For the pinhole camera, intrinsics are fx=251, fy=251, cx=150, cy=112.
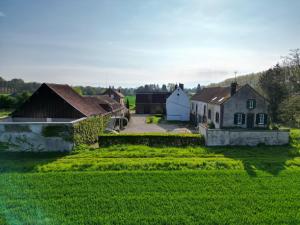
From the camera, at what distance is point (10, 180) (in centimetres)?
1359

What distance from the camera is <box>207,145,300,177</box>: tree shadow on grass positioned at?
16.4 meters

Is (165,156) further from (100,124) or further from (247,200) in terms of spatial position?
(100,124)

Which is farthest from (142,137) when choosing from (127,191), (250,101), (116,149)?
(250,101)

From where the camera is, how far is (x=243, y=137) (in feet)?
77.0

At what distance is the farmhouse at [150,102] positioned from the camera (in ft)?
197

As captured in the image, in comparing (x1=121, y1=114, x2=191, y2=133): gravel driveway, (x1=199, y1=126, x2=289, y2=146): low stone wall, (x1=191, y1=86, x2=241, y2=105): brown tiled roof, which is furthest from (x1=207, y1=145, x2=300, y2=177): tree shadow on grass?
(x1=121, y1=114, x2=191, y2=133): gravel driveway

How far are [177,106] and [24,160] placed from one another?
1351 inches

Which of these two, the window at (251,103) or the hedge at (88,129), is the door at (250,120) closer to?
the window at (251,103)

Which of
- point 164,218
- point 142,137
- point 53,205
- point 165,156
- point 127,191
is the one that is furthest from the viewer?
point 142,137

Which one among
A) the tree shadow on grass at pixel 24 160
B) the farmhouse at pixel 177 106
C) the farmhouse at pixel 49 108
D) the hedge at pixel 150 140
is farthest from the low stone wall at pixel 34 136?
the farmhouse at pixel 177 106

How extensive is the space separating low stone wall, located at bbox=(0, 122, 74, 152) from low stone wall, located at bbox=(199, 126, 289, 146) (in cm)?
1242

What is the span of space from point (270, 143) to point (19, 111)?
80.4 ft

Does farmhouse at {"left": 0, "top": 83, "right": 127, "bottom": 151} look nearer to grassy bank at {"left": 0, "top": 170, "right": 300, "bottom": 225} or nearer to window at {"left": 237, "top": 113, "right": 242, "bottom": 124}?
grassy bank at {"left": 0, "top": 170, "right": 300, "bottom": 225}

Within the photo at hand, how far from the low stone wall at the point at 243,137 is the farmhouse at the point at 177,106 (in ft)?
82.1
